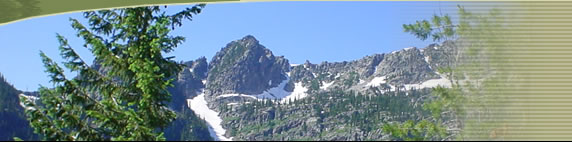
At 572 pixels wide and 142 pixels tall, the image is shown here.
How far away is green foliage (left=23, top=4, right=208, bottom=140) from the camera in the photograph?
5211 millimetres

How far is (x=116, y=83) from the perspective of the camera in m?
5.95

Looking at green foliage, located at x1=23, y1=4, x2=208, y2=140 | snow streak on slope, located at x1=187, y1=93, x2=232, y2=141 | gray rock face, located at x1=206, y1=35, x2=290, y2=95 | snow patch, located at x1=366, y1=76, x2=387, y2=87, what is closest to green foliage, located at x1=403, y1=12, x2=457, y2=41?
green foliage, located at x1=23, y1=4, x2=208, y2=140

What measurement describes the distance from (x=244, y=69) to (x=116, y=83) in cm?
2397

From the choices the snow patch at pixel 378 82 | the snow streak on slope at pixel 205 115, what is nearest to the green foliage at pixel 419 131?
the snow streak on slope at pixel 205 115

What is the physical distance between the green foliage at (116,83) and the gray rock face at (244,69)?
49.1 feet

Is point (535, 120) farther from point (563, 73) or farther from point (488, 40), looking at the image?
point (488, 40)

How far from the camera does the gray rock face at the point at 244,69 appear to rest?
78.0 feet

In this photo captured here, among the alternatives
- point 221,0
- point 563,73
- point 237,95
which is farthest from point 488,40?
point 237,95

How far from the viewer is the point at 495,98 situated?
525 centimetres

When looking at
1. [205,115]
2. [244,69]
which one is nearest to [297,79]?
[205,115]

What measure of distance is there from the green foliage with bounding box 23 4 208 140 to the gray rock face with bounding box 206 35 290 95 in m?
15.0

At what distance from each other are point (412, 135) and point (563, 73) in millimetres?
1151

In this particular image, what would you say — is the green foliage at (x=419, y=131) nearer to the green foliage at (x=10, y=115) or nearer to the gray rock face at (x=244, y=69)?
the green foliage at (x=10, y=115)

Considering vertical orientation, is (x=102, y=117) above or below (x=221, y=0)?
below
